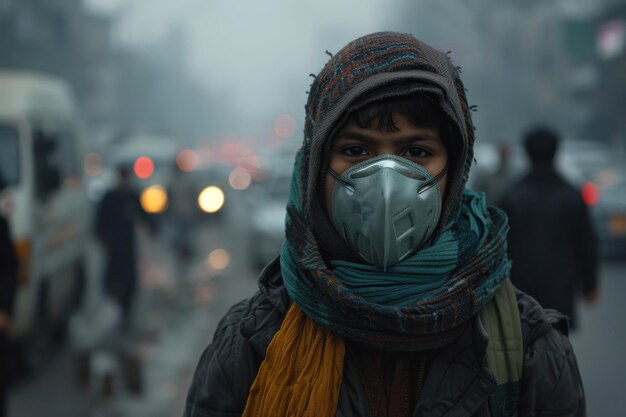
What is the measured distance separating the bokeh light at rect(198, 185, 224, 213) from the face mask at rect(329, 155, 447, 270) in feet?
38.8

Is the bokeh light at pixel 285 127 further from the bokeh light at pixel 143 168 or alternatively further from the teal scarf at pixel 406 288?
the teal scarf at pixel 406 288

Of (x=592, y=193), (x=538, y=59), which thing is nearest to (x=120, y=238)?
(x=592, y=193)

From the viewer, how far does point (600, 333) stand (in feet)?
32.7

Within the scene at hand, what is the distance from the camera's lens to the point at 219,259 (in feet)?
58.5

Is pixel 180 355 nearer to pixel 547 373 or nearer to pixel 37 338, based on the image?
pixel 37 338

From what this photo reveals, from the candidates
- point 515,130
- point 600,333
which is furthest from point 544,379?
point 515,130

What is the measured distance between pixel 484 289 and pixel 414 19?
73464 millimetres

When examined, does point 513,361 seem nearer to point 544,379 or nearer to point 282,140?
point 544,379

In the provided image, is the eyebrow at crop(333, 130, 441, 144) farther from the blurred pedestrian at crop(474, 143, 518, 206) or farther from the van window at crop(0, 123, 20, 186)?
the blurred pedestrian at crop(474, 143, 518, 206)

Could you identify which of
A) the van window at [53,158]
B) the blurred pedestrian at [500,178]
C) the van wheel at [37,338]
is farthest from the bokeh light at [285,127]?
the van wheel at [37,338]

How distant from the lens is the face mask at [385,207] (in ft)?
6.68

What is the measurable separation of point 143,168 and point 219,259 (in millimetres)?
8260

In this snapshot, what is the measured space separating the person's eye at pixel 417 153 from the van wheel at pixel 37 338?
687cm

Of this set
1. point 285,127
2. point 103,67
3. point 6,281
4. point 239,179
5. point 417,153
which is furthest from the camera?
point 285,127
